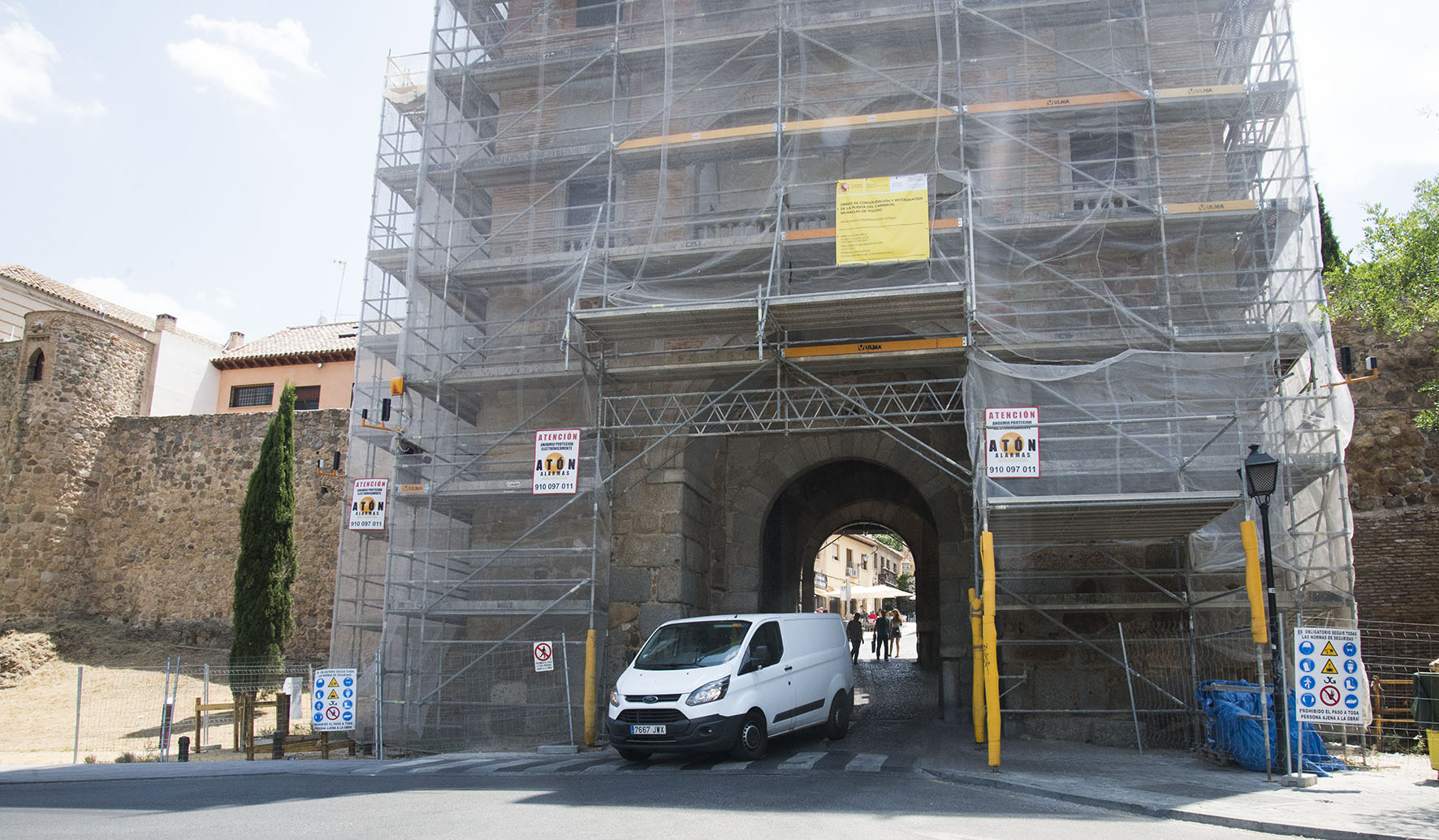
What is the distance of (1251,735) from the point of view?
931 centimetres

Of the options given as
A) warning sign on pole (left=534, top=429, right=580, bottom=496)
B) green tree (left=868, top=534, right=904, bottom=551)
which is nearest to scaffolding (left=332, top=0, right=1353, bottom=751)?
warning sign on pole (left=534, top=429, right=580, bottom=496)

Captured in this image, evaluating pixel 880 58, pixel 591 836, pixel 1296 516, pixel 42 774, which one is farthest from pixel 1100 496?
pixel 42 774

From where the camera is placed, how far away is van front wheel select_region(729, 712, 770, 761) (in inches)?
388

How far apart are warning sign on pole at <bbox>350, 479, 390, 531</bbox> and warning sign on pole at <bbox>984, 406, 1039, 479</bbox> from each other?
26.4 ft

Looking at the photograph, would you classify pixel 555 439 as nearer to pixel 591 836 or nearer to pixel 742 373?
pixel 742 373

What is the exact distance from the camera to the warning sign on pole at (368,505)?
45.9 ft

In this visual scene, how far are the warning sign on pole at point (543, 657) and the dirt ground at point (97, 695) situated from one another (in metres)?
4.15

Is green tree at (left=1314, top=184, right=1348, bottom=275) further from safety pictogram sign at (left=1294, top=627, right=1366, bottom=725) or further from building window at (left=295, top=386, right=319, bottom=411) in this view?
building window at (left=295, top=386, right=319, bottom=411)

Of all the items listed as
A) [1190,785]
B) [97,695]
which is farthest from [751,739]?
[97,695]

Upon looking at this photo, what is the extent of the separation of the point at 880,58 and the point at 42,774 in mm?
13348

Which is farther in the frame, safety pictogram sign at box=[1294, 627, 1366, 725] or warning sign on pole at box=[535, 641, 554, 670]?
warning sign on pole at box=[535, 641, 554, 670]

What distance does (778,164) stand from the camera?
1309cm

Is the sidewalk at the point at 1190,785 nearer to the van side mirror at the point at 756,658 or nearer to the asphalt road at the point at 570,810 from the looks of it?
the asphalt road at the point at 570,810

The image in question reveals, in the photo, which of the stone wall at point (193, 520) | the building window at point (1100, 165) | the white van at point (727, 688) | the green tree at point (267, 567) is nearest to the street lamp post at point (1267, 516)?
the white van at point (727, 688)
